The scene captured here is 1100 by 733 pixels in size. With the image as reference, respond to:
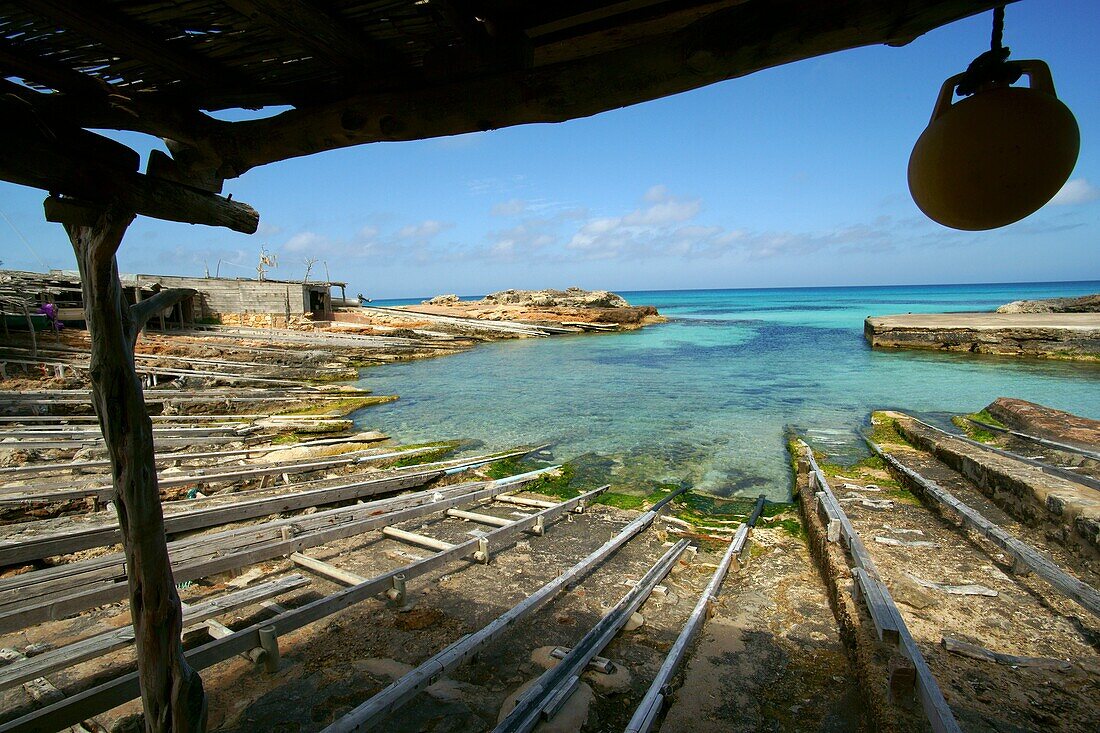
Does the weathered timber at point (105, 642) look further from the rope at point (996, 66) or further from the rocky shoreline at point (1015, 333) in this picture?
Answer: the rocky shoreline at point (1015, 333)

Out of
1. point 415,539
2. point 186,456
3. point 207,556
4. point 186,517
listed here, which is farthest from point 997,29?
point 186,456

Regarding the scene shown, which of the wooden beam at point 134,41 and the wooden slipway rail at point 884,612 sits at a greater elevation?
the wooden beam at point 134,41

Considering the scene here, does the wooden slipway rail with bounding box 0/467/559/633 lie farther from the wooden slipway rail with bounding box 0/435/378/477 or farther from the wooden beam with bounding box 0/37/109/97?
the wooden beam with bounding box 0/37/109/97

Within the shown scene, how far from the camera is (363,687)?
3.44 meters

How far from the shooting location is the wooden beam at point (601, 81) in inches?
62.1

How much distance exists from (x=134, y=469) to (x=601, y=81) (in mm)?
2670

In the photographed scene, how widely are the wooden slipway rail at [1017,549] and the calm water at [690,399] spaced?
252 centimetres

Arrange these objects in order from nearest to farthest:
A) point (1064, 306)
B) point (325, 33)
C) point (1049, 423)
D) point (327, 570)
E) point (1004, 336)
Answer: point (325, 33) < point (327, 570) < point (1049, 423) < point (1004, 336) < point (1064, 306)

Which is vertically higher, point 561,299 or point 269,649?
point 561,299

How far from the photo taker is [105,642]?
3443 mm

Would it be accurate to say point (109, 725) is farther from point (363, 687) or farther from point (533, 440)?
point (533, 440)

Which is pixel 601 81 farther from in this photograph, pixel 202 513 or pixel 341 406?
pixel 341 406

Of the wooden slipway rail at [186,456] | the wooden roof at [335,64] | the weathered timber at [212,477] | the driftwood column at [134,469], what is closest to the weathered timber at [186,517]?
the weathered timber at [212,477]

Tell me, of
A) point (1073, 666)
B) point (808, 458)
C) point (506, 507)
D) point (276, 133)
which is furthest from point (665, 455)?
point (276, 133)
